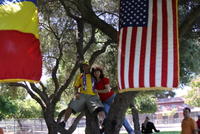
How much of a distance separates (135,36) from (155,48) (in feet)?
1.83

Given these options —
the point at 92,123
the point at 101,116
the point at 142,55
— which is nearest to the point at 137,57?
the point at 142,55

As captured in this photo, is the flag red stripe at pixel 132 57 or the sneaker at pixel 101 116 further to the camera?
the sneaker at pixel 101 116

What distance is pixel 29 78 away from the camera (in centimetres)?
780

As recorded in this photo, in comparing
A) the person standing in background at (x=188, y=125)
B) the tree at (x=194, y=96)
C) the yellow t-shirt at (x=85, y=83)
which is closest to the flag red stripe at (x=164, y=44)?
the person standing in background at (x=188, y=125)

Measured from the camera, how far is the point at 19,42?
7762 millimetres

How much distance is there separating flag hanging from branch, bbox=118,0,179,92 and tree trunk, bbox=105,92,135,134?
154 centimetres

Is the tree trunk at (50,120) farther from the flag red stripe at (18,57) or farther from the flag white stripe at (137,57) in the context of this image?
the flag white stripe at (137,57)

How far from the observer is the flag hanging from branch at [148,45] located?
7.66 metres

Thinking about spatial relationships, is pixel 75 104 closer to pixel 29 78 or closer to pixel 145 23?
pixel 29 78

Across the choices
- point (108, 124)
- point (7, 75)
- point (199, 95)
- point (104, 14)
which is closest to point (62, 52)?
point (104, 14)

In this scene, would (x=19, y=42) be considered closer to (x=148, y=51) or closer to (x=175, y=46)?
(x=148, y=51)

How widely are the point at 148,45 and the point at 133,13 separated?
88 cm

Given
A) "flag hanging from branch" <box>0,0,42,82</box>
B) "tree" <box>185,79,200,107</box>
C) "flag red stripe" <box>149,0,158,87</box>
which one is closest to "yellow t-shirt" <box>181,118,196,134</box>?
"flag red stripe" <box>149,0,158,87</box>

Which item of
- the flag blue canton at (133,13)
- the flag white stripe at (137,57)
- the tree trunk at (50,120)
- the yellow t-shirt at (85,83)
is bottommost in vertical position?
the tree trunk at (50,120)
